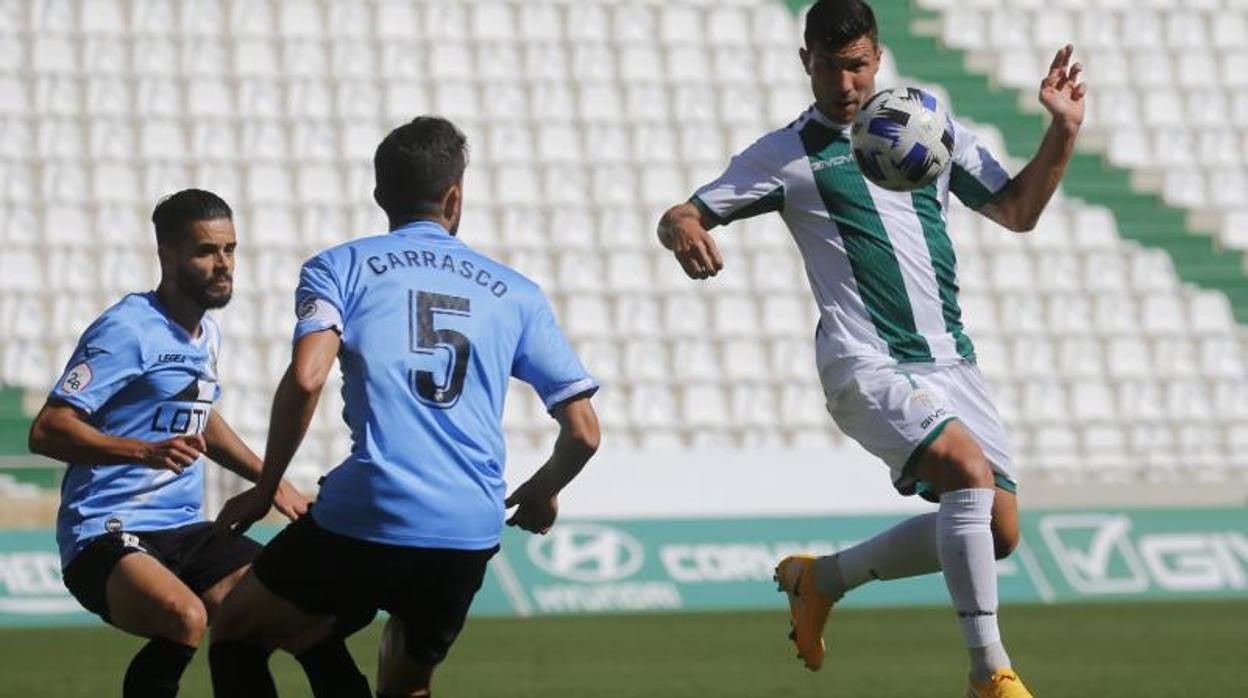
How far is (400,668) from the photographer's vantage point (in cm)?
556

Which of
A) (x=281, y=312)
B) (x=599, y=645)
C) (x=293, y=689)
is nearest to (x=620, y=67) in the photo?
(x=281, y=312)

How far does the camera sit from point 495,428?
548cm

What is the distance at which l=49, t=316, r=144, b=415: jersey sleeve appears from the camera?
257 inches

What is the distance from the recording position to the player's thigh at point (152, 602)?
6.41 meters

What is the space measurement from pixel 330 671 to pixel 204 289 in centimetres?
140

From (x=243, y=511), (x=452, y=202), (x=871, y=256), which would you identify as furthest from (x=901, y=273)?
(x=243, y=511)

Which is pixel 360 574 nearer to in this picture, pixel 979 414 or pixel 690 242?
pixel 690 242

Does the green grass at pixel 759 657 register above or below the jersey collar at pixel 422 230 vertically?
below

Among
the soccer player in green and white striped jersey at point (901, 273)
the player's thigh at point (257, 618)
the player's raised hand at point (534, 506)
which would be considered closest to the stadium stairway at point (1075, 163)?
the soccer player in green and white striped jersey at point (901, 273)

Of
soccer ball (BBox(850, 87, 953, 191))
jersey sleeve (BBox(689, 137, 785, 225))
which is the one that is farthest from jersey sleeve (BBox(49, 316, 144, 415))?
soccer ball (BBox(850, 87, 953, 191))

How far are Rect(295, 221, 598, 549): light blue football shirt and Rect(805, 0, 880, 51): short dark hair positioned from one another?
199 cm

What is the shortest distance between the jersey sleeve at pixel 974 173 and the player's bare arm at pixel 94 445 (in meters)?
2.69

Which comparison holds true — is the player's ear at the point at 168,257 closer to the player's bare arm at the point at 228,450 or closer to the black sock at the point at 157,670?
the player's bare arm at the point at 228,450

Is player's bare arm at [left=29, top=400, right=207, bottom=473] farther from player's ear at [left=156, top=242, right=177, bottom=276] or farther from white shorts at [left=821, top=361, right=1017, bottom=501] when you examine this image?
white shorts at [left=821, top=361, right=1017, bottom=501]
